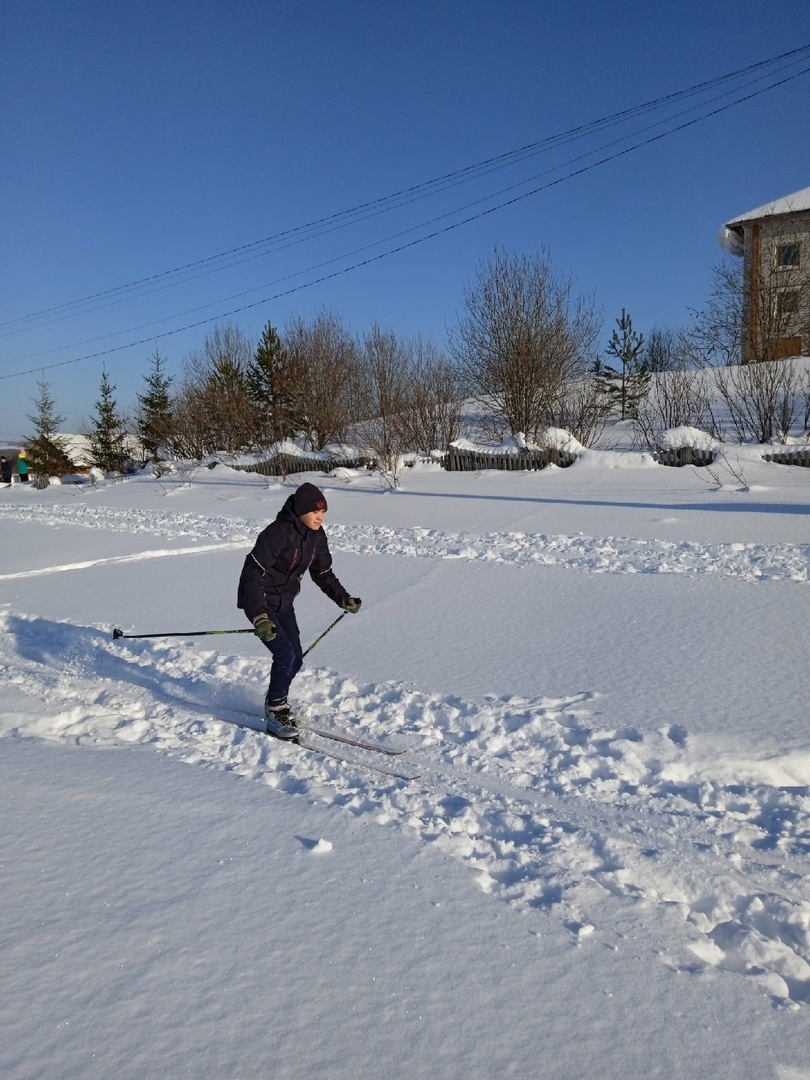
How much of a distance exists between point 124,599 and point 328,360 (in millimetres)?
22372

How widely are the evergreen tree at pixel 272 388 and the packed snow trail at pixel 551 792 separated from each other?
25431mm

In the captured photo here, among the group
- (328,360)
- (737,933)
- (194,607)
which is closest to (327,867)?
(737,933)

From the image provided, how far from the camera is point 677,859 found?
312 centimetres

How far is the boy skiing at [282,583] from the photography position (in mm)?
4602

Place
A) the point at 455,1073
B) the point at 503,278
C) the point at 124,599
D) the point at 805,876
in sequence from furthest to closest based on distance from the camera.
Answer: the point at 503,278 < the point at 124,599 < the point at 805,876 < the point at 455,1073

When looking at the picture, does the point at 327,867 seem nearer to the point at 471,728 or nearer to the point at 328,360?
the point at 471,728

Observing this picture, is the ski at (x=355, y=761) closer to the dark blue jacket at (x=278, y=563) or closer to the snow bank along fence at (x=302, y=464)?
the dark blue jacket at (x=278, y=563)

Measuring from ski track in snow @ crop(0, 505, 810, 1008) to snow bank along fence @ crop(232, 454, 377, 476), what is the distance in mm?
17821

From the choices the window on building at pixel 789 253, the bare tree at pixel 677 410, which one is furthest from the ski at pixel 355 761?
the window on building at pixel 789 253

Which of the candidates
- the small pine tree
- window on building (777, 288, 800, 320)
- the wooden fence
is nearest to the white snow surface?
the wooden fence

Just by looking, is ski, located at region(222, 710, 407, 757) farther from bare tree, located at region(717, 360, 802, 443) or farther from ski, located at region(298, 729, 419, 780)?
bare tree, located at region(717, 360, 802, 443)

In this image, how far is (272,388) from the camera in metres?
32.8

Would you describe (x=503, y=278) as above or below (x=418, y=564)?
above

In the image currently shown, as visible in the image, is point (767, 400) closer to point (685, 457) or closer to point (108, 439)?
point (685, 457)
